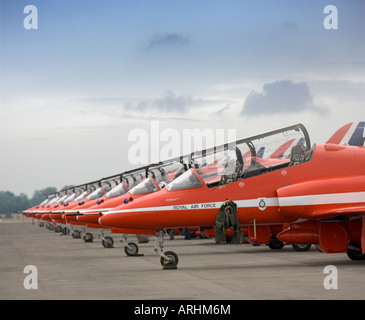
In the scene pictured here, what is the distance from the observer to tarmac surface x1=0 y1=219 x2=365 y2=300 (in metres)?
10.2

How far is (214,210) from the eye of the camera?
15109 millimetres

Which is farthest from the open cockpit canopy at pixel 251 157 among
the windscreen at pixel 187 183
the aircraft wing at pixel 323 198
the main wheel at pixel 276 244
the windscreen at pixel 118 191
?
the windscreen at pixel 118 191

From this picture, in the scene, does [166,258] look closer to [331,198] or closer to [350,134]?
[331,198]

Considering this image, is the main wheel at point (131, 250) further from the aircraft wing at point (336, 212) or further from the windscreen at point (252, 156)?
the aircraft wing at point (336, 212)

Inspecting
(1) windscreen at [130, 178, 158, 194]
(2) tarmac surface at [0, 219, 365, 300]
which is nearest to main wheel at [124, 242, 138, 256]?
(2) tarmac surface at [0, 219, 365, 300]

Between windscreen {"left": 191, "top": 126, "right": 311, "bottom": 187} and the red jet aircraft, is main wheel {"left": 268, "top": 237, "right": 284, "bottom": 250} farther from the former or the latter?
windscreen {"left": 191, "top": 126, "right": 311, "bottom": 187}

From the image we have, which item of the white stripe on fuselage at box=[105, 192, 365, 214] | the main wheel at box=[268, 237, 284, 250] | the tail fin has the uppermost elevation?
the tail fin

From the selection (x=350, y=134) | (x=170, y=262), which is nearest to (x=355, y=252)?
(x=170, y=262)

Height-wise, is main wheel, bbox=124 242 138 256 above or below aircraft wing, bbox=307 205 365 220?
below

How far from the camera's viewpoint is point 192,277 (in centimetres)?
1291

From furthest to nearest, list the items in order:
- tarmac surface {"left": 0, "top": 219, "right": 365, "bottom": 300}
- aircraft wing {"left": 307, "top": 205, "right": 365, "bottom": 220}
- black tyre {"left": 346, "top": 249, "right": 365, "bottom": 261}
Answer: black tyre {"left": 346, "top": 249, "right": 365, "bottom": 261} < aircraft wing {"left": 307, "top": 205, "right": 365, "bottom": 220} < tarmac surface {"left": 0, "top": 219, "right": 365, "bottom": 300}
